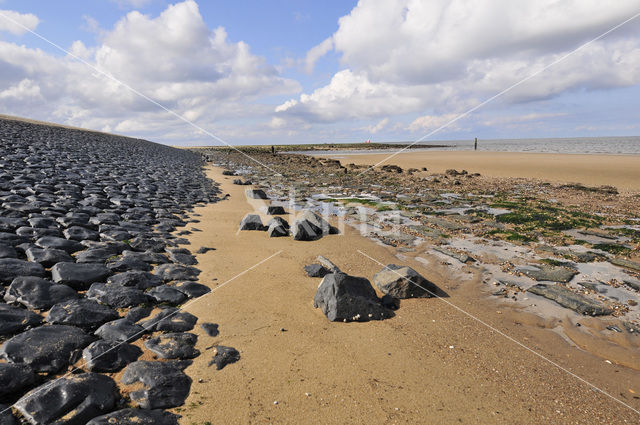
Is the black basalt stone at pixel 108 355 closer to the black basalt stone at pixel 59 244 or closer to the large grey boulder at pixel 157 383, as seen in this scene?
the large grey boulder at pixel 157 383

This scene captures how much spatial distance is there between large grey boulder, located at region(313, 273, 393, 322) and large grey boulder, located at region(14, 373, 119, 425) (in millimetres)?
2626

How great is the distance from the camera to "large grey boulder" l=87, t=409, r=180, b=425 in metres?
2.42

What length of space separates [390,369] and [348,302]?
3.82ft

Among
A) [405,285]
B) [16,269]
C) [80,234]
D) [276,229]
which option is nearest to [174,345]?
[16,269]

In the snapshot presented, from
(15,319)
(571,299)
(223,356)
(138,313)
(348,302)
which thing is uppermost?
(15,319)

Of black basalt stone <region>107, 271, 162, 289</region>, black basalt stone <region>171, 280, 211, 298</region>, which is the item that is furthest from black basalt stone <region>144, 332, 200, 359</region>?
black basalt stone <region>107, 271, 162, 289</region>

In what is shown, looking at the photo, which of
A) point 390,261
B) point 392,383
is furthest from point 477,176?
point 392,383

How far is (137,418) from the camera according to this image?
250 cm

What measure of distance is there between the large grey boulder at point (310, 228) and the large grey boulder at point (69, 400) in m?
5.91

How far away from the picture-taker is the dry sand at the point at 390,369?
9.80ft

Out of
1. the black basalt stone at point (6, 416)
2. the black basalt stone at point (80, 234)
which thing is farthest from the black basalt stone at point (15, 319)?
the black basalt stone at point (80, 234)

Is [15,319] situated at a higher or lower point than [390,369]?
higher

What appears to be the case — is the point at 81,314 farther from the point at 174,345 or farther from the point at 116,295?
the point at 174,345

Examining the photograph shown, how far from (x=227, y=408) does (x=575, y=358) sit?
403cm
